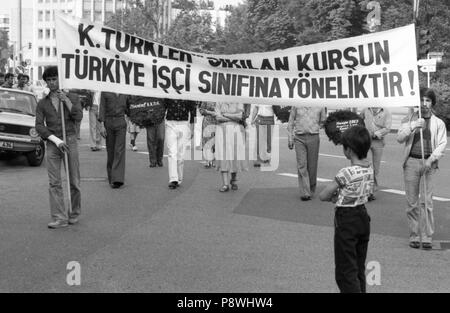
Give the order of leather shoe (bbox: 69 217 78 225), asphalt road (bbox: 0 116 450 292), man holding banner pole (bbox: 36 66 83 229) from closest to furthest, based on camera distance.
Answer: asphalt road (bbox: 0 116 450 292)
man holding banner pole (bbox: 36 66 83 229)
leather shoe (bbox: 69 217 78 225)

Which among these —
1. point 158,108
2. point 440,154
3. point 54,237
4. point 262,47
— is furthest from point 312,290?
point 262,47

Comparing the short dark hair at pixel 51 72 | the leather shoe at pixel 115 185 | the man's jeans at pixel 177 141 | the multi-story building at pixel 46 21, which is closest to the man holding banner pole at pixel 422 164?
the short dark hair at pixel 51 72

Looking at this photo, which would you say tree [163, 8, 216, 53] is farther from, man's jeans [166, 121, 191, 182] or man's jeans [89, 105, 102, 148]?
man's jeans [166, 121, 191, 182]

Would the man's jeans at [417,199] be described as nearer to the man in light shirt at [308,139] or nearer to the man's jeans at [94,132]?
the man in light shirt at [308,139]

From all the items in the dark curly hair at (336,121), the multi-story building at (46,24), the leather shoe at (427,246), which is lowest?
the leather shoe at (427,246)

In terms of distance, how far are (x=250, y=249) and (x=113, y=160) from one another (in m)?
5.10

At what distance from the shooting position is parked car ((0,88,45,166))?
1448 centimetres

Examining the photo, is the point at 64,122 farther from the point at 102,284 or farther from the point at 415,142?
the point at 415,142

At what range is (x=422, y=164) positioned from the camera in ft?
25.6

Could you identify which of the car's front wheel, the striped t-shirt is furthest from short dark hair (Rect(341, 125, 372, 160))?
the car's front wheel

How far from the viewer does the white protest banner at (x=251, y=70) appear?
736 centimetres

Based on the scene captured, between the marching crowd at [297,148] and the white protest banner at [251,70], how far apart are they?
49 centimetres

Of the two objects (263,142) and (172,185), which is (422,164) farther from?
(263,142)

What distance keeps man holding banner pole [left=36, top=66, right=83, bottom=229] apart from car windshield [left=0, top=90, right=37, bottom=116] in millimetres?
7467
